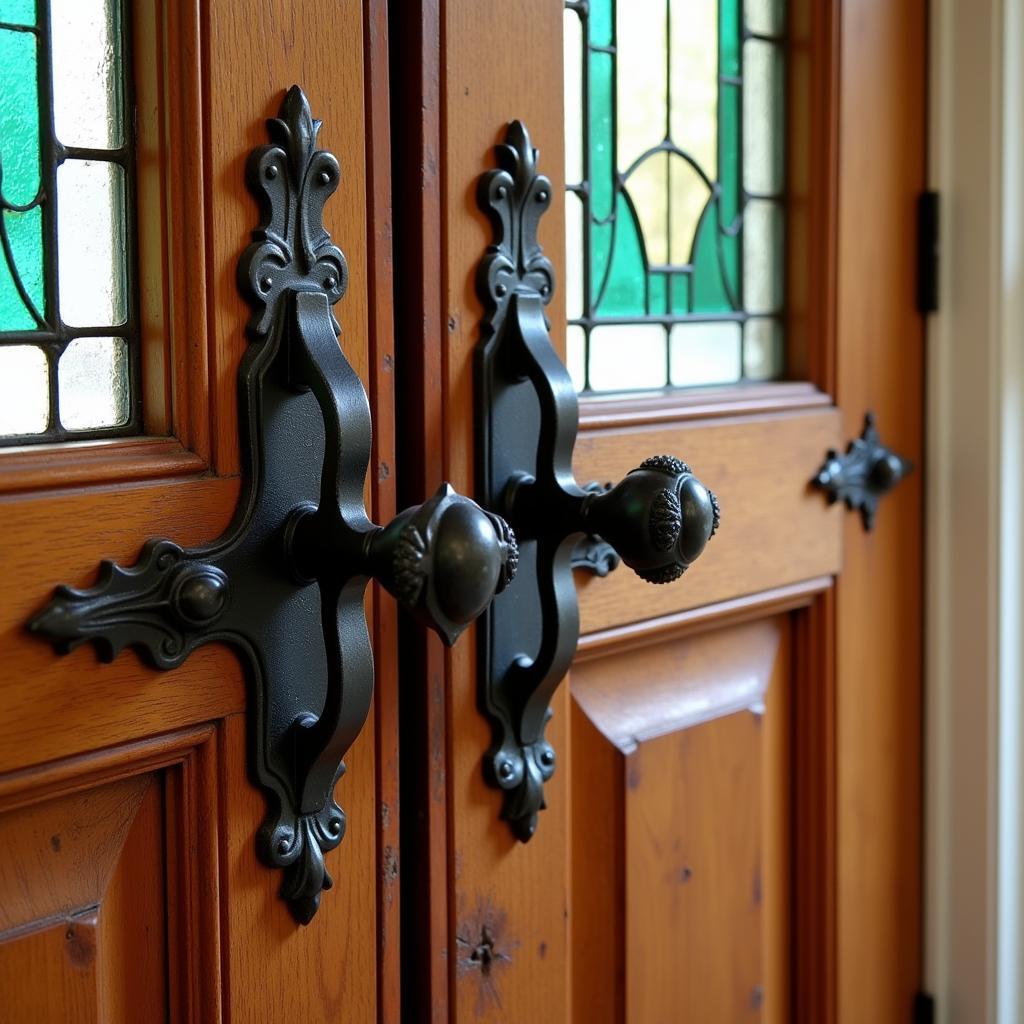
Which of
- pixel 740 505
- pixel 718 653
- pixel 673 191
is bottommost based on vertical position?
pixel 718 653

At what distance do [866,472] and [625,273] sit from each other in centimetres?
28

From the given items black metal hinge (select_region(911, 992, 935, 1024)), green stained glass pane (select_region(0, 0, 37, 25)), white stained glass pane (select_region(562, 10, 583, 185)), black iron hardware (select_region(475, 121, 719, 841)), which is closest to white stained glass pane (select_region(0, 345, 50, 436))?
green stained glass pane (select_region(0, 0, 37, 25))

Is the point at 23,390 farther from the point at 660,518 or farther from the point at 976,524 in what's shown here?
the point at 976,524

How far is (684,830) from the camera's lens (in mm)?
870

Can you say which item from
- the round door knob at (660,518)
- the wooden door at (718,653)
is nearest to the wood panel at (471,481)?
the wooden door at (718,653)

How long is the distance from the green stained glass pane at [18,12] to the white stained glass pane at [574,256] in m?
0.33

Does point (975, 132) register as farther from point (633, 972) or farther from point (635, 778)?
point (633, 972)

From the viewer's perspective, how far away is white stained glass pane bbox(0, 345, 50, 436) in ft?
1.79

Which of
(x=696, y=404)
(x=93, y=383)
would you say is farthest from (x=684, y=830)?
(x=93, y=383)

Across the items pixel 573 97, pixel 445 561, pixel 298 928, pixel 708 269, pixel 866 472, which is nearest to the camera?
pixel 445 561

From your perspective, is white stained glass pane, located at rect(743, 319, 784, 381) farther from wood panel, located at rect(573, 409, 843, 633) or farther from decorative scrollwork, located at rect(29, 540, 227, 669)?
decorative scrollwork, located at rect(29, 540, 227, 669)

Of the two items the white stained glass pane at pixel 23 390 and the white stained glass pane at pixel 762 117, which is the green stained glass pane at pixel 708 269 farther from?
the white stained glass pane at pixel 23 390

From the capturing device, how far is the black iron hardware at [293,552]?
1.88 ft

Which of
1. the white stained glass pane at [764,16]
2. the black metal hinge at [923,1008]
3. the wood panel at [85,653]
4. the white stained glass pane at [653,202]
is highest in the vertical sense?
the white stained glass pane at [764,16]
